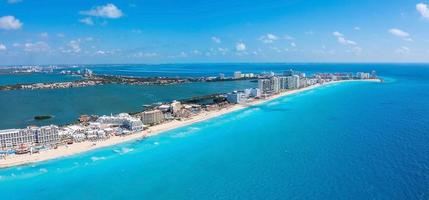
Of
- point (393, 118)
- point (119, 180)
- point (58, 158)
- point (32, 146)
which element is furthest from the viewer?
point (393, 118)

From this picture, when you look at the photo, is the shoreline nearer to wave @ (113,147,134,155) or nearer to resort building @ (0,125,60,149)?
wave @ (113,147,134,155)

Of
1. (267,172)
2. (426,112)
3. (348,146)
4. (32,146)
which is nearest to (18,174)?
(32,146)

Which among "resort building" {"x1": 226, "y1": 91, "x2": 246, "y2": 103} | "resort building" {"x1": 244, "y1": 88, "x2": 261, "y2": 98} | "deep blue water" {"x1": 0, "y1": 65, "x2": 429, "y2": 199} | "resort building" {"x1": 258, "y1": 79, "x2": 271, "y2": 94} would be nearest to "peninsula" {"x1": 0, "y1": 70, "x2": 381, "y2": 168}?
"deep blue water" {"x1": 0, "y1": 65, "x2": 429, "y2": 199}

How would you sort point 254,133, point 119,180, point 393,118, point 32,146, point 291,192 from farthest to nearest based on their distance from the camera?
point 393,118 < point 254,133 < point 32,146 < point 119,180 < point 291,192

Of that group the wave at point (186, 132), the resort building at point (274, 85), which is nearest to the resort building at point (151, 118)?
the wave at point (186, 132)

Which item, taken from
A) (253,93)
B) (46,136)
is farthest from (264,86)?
(46,136)

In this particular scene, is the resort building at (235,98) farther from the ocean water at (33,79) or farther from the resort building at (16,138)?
the ocean water at (33,79)

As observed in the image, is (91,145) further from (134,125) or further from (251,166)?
(251,166)

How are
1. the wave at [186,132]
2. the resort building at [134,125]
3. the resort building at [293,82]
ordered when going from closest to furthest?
the wave at [186,132] → the resort building at [134,125] → the resort building at [293,82]

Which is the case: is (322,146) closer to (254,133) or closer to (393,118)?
(254,133)
